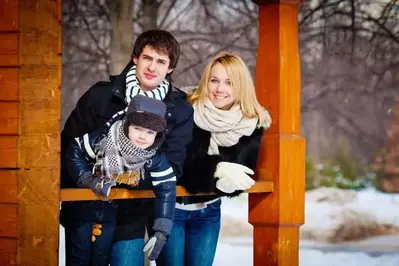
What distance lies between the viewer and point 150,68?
3.21 meters

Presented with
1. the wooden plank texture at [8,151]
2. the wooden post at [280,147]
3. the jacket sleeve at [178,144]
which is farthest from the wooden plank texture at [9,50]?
the wooden post at [280,147]

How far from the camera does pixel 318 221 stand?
6.28 metres

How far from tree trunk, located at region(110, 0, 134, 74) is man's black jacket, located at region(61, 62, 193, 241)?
2393mm

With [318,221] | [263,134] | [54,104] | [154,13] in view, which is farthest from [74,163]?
[318,221]

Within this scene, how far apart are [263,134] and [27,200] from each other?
4.08 ft

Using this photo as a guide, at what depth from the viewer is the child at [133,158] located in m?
3.01

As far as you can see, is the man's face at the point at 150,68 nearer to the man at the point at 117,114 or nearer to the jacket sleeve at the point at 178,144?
the man at the point at 117,114

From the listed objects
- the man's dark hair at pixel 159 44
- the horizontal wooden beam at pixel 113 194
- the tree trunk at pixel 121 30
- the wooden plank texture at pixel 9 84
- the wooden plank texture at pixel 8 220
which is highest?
the tree trunk at pixel 121 30

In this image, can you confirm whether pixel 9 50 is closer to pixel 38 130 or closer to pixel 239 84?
pixel 38 130

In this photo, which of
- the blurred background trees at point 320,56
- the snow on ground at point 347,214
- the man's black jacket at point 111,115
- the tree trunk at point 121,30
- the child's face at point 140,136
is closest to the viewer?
the child's face at point 140,136

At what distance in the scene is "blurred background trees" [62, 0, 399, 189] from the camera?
5.95 meters

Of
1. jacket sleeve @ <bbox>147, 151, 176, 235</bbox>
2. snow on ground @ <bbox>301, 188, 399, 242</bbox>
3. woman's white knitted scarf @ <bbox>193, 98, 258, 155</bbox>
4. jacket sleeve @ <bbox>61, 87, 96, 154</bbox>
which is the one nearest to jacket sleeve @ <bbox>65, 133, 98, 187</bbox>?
jacket sleeve @ <bbox>61, 87, 96, 154</bbox>

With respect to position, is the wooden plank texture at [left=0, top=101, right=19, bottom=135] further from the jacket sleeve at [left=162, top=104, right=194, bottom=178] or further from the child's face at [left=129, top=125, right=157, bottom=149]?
the jacket sleeve at [left=162, top=104, right=194, bottom=178]

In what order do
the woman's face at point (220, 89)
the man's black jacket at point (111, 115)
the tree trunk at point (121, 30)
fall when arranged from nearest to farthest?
the man's black jacket at point (111, 115) < the woman's face at point (220, 89) < the tree trunk at point (121, 30)
